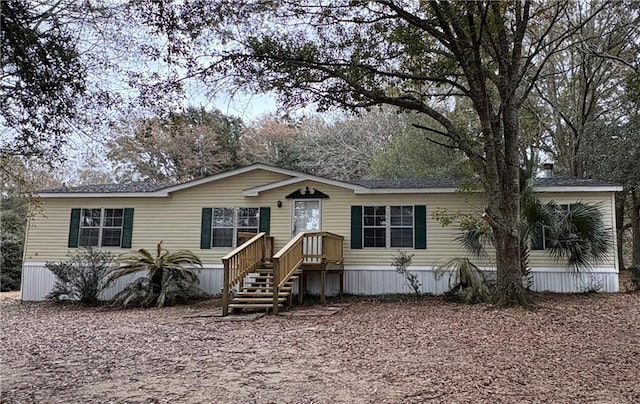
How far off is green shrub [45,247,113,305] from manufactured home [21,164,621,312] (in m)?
0.98

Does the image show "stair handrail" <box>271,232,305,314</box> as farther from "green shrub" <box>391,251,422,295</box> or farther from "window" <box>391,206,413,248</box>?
"window" <box>391,206,413,248</box>

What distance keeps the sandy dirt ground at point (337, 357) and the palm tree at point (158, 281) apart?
5.37 ft

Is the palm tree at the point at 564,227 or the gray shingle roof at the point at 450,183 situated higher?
the gray shingle roof at the point at 450,183

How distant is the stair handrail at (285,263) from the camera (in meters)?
9.04

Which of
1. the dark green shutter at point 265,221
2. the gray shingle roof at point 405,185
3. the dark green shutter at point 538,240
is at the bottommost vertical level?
the dark green shutter at point 538,240

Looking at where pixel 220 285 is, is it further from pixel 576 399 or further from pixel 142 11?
pixel 576 399

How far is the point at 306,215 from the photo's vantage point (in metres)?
12.2

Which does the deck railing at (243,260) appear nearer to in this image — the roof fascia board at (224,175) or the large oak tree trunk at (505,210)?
the roof fascia board at (224,175)

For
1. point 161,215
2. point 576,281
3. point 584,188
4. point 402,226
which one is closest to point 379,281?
point 402,226

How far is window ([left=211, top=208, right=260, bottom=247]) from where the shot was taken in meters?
12.4

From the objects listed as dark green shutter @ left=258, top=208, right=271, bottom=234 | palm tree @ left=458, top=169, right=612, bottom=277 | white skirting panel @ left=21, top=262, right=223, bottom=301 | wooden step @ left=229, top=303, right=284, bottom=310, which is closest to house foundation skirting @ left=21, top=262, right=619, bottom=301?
white skirting panel @ left=21, top=262, right=223, bottom=301

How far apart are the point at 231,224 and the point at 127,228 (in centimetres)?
287

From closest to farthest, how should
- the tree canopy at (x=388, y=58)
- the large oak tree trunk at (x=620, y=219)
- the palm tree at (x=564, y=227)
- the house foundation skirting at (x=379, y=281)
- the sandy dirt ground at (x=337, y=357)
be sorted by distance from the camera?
the sandy dirt ground at (x=337, y=357), the tree canopy at (x=388, y=58), the palm tree at (x=564, y=227), the house foundation skirting at (x=379, y=281), the large oak tree trunk at (x=620, y=219)

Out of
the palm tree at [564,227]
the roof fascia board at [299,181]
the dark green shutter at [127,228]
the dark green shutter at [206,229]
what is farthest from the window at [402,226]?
the dark green shutter at [127,228]
